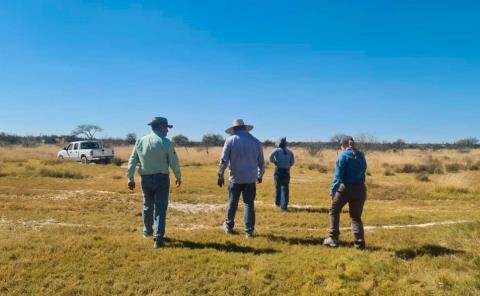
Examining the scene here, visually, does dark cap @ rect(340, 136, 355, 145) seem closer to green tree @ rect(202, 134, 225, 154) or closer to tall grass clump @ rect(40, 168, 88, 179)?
tall grass clump @ rect(40, 168, 88, 179)

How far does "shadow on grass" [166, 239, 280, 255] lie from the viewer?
7.74 meters

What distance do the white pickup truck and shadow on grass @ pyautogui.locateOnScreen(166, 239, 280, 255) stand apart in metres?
29.5

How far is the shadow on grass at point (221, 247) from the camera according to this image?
305 inches

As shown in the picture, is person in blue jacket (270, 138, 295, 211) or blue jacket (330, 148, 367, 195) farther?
person in blue jacket (270, 138, 295, 211)

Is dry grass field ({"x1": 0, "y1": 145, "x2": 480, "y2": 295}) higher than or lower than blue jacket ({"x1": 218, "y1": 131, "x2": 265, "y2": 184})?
lower

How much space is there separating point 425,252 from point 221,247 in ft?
10.8

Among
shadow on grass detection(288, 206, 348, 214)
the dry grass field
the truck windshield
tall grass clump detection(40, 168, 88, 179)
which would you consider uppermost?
the truck windshield

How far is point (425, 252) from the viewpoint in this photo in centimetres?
777

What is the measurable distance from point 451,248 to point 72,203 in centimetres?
970

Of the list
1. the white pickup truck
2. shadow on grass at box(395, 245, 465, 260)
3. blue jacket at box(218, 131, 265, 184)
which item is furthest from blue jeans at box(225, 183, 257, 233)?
the white pickup truck

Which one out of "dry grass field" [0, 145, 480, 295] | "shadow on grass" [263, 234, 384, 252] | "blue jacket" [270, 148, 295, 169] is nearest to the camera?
"dry grass field" [0, 145, 480, 295]

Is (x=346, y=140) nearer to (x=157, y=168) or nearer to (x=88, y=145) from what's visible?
(x=157, y=168)

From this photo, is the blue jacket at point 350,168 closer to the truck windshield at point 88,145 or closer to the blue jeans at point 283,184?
the blue jeans at point 283,184

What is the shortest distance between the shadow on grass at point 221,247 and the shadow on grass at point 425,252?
1.98 metres
